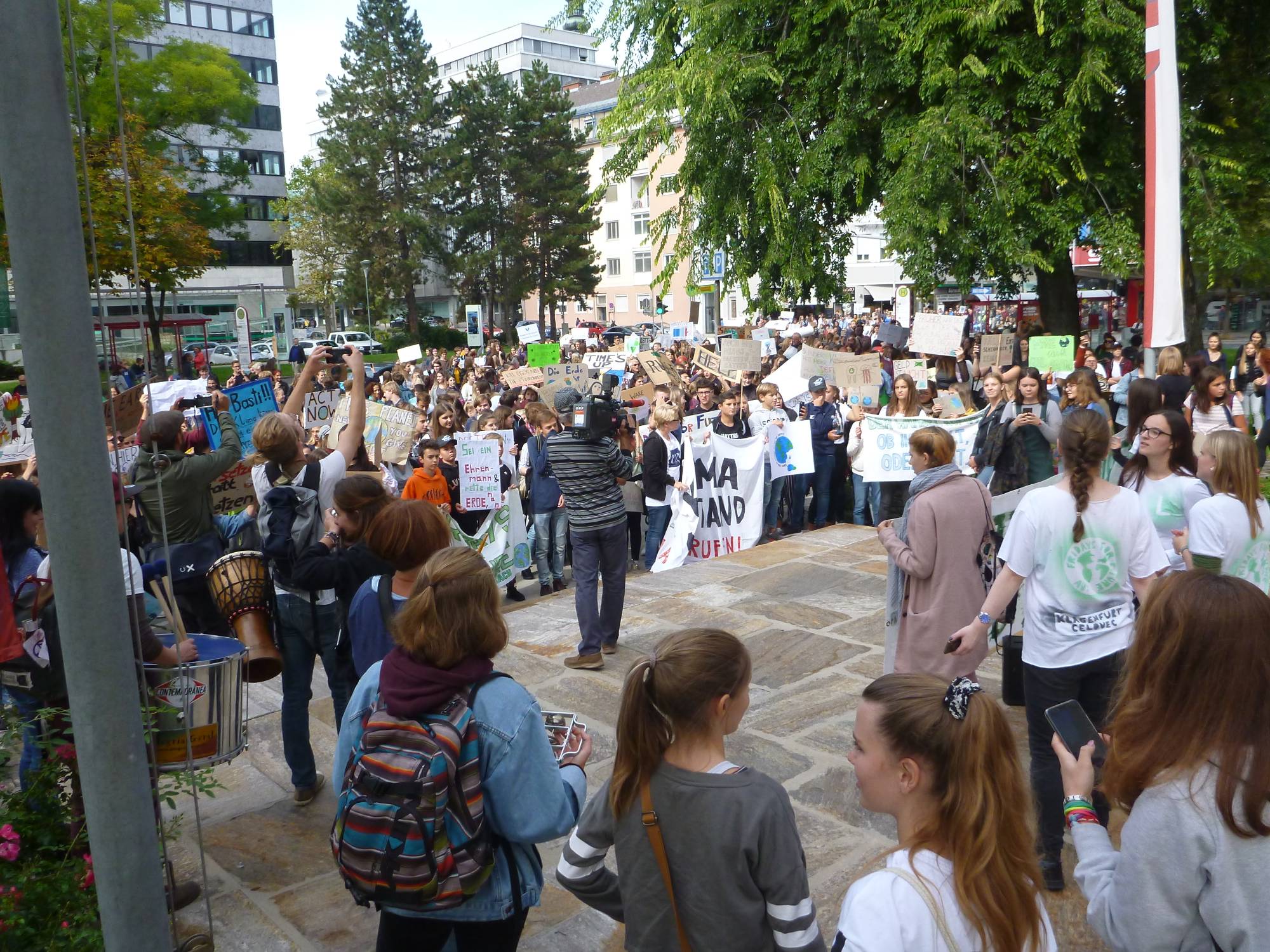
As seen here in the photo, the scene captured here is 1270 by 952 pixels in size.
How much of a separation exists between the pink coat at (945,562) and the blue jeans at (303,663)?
247cm

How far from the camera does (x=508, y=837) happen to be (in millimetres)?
2568

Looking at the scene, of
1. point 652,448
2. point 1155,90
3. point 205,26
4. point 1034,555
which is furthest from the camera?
point 205,26

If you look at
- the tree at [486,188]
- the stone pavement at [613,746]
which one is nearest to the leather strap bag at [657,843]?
the stone pavement at [613,746]

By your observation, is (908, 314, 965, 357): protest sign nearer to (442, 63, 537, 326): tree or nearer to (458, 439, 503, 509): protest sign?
(458, 439, 503, 509): protest sign

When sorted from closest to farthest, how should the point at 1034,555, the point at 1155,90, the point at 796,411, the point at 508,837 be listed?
the point at 508,837 → the point at 1034,555 → the point at 1155,90 → the point at 796,411

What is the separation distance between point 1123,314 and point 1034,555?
3416 cm

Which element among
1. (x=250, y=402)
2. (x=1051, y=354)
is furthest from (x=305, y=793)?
(x=1051, y=354)

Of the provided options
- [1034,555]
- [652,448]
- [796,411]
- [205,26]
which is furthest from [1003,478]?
[205,26]

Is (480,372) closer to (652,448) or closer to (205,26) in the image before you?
(652,448)

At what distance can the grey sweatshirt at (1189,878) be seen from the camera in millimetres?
1876

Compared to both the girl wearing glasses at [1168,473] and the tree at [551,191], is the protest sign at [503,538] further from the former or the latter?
the tree at [551,191]

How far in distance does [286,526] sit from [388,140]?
5750 cm

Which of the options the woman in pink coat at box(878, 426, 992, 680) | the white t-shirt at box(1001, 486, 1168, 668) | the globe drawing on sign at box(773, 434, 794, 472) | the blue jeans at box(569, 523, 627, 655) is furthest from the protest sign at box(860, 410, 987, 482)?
the white t-shirt at box(1001, 486, 1168, 668)

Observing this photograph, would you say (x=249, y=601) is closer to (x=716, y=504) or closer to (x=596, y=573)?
(x=596, y=573)
